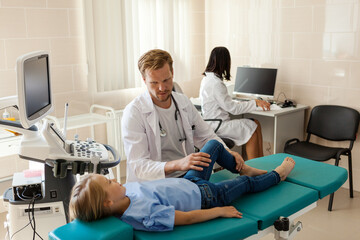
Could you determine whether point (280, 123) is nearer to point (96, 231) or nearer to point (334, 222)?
point (334, 222)

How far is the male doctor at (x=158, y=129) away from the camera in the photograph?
2008mm

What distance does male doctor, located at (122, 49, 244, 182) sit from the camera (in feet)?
6.59

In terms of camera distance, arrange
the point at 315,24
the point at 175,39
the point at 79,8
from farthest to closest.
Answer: the point at 175,39, the point at 315,24, the point at 79,8

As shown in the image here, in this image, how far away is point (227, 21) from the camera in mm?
4383

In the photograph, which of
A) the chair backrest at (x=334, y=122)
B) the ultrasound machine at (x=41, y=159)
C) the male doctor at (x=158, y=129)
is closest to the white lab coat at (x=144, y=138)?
the male doctor at (x=158, y=129)

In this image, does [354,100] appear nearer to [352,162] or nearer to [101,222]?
[352,162]

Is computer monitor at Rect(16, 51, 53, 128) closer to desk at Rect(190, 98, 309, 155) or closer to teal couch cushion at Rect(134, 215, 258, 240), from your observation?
teal couch cushion at Rect(134, 215, 258, 240)

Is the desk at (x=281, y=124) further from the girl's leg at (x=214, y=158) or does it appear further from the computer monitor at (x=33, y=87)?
the computer monitor at (x=33, y=87)

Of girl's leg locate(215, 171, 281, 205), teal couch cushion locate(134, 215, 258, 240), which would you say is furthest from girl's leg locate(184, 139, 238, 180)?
teal couch cushion locate(134, 215, 258, 240)

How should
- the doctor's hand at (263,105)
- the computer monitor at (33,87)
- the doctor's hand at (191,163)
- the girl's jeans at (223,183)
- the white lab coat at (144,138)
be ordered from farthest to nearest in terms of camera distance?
1. the doctor's hand at (263,105)
2. the white lab coat at (144,138)
3. the doctor's hand at (191,163)
4. the girl's jeans at (223,183)
5. the computer monitor at (33,87)

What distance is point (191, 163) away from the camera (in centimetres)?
192

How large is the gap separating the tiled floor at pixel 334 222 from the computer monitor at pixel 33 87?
1.37 metres

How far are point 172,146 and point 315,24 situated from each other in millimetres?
2190

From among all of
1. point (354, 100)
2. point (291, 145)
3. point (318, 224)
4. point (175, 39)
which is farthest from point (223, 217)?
point (175, 39)
